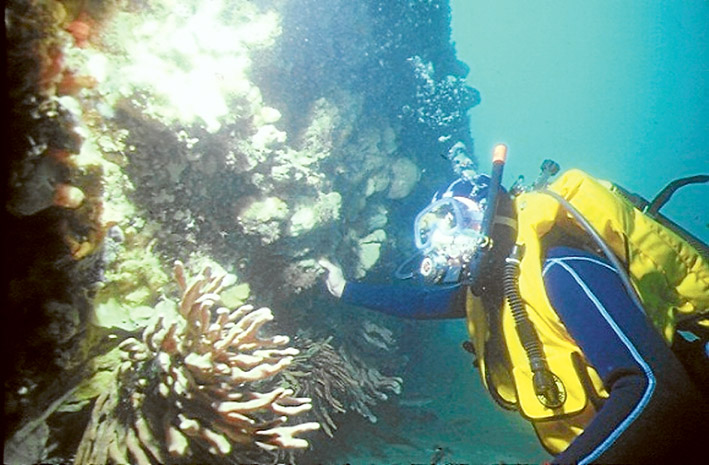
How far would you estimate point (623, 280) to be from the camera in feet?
7.54

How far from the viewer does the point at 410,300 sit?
155 inches

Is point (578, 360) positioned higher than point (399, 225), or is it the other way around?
point (399, 225)

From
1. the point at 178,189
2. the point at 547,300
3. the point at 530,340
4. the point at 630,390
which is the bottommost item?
the point at 630,390

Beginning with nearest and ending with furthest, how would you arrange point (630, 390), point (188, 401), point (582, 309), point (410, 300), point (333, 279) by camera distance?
point (630, 390) → point (582, 309) → point (188, 401) → point (410, 300) → point (333, 279)

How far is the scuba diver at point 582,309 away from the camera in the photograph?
189cm

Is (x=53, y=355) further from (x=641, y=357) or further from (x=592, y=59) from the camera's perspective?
(x=592, y=59)

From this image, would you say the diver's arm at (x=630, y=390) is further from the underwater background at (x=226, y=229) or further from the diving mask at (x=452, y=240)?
the underwater background at (x=226, y=229)

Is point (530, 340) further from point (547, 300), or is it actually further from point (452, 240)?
point (452, 240)

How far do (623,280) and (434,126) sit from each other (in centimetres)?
559

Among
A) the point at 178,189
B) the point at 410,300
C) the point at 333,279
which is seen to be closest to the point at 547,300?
the point at 410,300

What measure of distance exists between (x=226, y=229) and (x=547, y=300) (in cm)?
258

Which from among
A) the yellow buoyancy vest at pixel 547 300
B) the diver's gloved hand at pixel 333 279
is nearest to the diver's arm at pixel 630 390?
the yellow buoyancy vest at pixel 547 300

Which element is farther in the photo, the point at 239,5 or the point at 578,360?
the point at 239,5

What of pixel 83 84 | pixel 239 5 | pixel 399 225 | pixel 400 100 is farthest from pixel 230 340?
pixel 400 100
